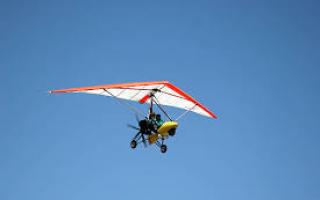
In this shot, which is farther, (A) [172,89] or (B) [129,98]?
(B) [129,98]

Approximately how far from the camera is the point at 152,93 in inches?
1497

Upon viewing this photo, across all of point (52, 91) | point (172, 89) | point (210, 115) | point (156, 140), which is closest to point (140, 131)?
point (156, 140)

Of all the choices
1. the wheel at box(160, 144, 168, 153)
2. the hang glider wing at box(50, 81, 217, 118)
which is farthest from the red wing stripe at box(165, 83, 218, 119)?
the wheel at box(160, 144, 168, 153)


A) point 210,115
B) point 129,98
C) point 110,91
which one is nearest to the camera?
point 110,91

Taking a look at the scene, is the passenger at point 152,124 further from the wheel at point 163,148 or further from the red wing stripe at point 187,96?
the red wing stripe at point 187,96

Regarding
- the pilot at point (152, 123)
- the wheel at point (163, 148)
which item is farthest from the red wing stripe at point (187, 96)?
the wheel at point (163, 148)

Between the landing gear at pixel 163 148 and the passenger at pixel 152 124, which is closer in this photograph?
the passenger at pixel 152 124

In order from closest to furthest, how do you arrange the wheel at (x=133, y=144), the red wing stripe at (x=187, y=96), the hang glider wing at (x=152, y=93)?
the hang glider wing at (x=152, y=93)
the wheel at (x=133, y=144)
the red wing stripe at (x=187, y=96)

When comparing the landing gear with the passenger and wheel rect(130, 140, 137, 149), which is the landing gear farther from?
wheel rect(130, 140, 137, 149)

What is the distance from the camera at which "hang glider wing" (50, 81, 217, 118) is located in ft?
118

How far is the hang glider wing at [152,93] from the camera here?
36000mm

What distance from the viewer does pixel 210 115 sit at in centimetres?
4353

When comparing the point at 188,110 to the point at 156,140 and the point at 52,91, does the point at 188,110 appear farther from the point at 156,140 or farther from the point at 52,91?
the point at 52,91

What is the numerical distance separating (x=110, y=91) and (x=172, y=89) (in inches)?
153
